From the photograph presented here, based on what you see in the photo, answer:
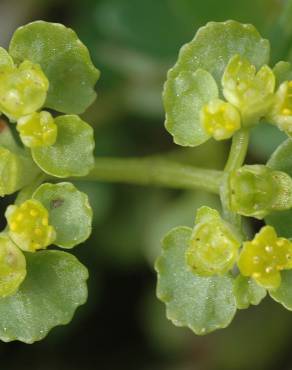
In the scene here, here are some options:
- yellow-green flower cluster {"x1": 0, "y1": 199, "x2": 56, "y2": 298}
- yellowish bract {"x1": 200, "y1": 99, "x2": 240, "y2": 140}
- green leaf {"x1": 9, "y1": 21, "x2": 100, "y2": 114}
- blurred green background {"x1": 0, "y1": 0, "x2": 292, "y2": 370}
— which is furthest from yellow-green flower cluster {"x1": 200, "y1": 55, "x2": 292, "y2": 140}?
blurred green background {"x1": 0, "y1": 0, "x2": 292, "y2": 370}

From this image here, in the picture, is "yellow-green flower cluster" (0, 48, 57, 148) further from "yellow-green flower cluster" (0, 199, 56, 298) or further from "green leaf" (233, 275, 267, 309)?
"green leaf" (233, 275, 267, 309)

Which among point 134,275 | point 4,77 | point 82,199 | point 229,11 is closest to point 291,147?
point 82,199

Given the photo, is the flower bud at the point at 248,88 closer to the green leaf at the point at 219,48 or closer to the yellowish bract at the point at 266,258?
the green leaf at the point at 219,48

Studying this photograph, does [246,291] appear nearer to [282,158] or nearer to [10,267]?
[282,158]

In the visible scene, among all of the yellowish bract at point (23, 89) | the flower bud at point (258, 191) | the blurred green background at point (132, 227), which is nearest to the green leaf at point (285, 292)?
the flower bud at point (258, 191)

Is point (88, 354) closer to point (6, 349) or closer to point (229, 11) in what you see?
point (6, 349)

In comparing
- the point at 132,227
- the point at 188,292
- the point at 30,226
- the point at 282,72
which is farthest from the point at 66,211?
the point at 132,227
